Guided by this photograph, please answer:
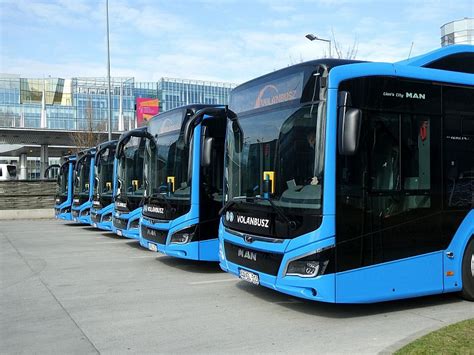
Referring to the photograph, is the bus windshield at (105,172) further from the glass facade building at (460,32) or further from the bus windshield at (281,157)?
the glass facade building at (460,32)

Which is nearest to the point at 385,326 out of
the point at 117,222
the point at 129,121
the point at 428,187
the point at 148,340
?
the point at 428,187

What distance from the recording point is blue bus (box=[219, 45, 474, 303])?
235 inches

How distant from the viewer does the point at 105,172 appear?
17.2m

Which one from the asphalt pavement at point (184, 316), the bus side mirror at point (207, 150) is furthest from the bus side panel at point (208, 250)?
the bus side mirror at point (207, 150)

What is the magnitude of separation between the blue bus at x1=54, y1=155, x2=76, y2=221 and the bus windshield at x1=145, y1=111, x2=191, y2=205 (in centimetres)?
1203

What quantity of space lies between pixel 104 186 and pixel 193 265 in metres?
7.28

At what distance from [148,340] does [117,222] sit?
8.35 meters

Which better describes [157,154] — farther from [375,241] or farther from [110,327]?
[375,241]

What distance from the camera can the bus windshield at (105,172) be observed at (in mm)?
16828

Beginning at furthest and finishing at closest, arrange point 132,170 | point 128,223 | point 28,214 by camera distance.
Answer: point 28,214, point 132,170, point 128,223

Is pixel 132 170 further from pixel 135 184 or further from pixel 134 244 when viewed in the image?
pixel 134 244

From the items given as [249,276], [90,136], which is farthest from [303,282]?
[90,136]

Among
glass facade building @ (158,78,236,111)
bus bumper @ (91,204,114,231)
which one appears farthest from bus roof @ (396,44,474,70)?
glass facade building @ (158,78,236,111)

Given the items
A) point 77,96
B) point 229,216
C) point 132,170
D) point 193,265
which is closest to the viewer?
point 229,216
